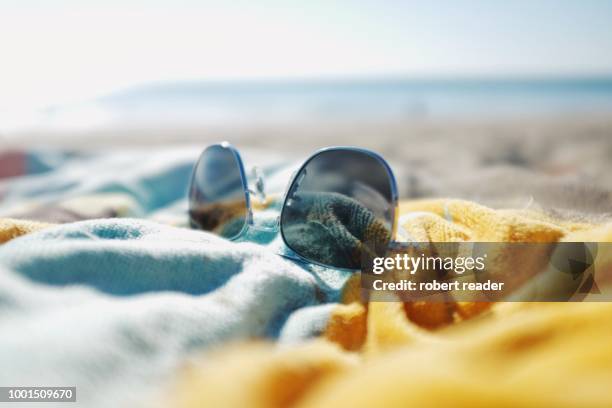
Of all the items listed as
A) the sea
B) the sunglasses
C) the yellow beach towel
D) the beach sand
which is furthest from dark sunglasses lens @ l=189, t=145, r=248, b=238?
the sea

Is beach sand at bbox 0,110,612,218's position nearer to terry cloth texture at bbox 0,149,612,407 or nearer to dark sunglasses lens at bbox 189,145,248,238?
terry cloth texture at bbox 0,149,612,407

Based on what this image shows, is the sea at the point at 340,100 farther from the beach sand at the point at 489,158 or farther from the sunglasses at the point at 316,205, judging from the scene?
the sunglasses at the point at 316,205

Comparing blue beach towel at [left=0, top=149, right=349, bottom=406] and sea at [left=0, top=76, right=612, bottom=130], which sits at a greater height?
blue beach towel at [left=0, top=149, right=349, bottom=406]

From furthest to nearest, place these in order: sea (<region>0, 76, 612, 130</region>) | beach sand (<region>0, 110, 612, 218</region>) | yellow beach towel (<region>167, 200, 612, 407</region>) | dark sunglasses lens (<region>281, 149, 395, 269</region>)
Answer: sea (<region>0, 76, 612, 130</region>), beach sand (<region>0, 110, 612, 218</region>), dark sunglasses lens (<region>281, 149, 395, 269</region>), yellow beach towel (<region>167, 200, 612, 407</region>)

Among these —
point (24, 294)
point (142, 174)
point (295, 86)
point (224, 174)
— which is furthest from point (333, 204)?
point (295, 86)

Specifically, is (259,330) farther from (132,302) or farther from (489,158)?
(489,158)

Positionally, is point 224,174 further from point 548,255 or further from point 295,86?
point 295,86

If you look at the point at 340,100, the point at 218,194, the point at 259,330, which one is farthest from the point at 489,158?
the point at 340,100
